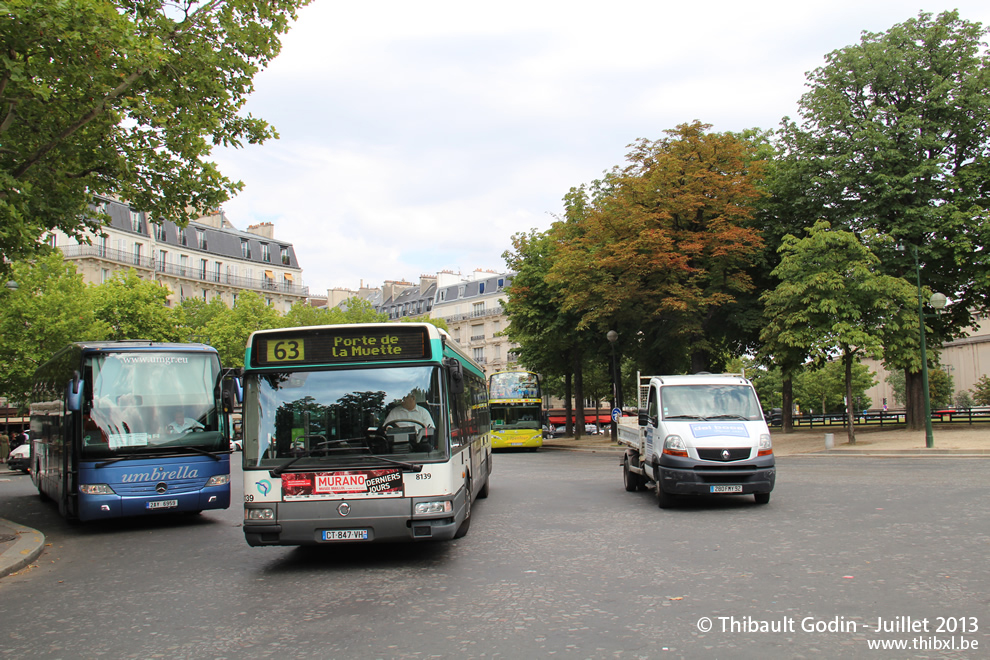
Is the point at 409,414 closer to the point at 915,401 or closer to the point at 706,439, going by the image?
the point at 706,439

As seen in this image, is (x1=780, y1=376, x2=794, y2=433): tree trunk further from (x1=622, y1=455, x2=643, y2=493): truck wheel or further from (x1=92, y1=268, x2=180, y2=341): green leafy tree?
(x1=92, y1=268, x2=180, y2=341): green leafy tree

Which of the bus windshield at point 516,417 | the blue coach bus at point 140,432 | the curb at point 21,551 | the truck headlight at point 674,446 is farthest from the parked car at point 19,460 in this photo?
the truck headlight at point 674,446

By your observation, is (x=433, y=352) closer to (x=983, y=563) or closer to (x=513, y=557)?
(x=513, y=557)

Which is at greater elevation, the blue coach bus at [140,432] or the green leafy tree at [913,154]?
the green leafy tree at [913,154]

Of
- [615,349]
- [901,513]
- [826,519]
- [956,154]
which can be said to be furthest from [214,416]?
[956,154]

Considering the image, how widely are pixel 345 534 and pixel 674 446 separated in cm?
603

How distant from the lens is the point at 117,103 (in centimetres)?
1156

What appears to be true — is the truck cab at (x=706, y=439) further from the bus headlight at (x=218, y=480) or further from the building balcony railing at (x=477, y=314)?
the building balcony railing at (x=477, y=314)

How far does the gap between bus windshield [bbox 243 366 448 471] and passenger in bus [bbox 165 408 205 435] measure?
4.63 metres

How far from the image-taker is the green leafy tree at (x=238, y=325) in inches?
2130

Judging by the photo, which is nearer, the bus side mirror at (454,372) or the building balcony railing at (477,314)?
the bus side mirror at (454,372)

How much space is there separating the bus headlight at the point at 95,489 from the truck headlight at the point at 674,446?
862cm

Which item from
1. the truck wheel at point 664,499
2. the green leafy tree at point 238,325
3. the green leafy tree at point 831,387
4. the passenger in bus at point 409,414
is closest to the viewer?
the passenger in bus at point 409,414

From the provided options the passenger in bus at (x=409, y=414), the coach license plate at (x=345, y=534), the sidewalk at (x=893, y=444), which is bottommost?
the sidewalk at (x=893, y=444)
